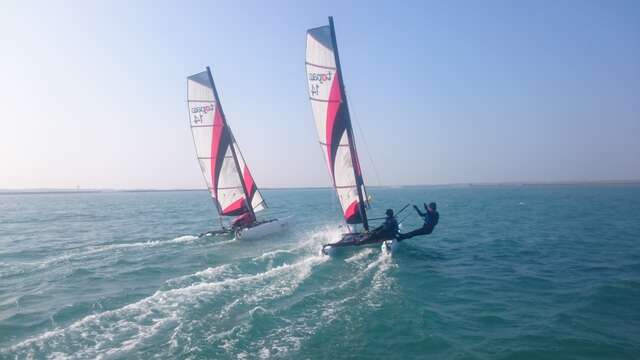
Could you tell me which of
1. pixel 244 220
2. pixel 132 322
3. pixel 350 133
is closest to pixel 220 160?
pixel 244 220

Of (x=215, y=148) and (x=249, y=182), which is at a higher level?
(x=215, y=148)

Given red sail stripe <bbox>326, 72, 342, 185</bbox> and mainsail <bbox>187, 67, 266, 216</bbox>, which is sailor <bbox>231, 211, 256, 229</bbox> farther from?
red sail stripe <bbox>326, 72, 342, 185</bbox>

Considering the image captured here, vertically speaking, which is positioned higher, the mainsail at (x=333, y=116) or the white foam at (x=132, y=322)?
the mainsail at (x=333, y=116)

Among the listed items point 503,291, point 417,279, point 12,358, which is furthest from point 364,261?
point 12,358

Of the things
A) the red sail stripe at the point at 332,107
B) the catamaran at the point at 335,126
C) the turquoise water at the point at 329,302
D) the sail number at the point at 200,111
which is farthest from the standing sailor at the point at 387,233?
the sail number at the point at 200,111

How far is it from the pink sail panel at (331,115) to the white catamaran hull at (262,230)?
7641mm

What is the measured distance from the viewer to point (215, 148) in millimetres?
26234

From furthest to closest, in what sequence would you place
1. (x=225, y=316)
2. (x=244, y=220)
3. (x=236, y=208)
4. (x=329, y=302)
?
(x=236, y=208) → (x=244, y=220) → (x=329, y=302) → (x=225, y=316)

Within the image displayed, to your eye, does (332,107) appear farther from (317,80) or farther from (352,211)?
(352,211)

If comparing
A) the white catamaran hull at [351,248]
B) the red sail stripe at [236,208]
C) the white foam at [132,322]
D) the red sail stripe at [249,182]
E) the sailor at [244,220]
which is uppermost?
the red sail stripe at [249,182]

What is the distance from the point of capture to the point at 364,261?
1764 centimetres

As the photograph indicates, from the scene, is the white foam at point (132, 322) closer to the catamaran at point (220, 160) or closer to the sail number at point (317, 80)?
the sail number at point (317, 80)

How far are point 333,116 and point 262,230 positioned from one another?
10.3 m

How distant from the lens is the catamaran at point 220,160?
25.4 metres
